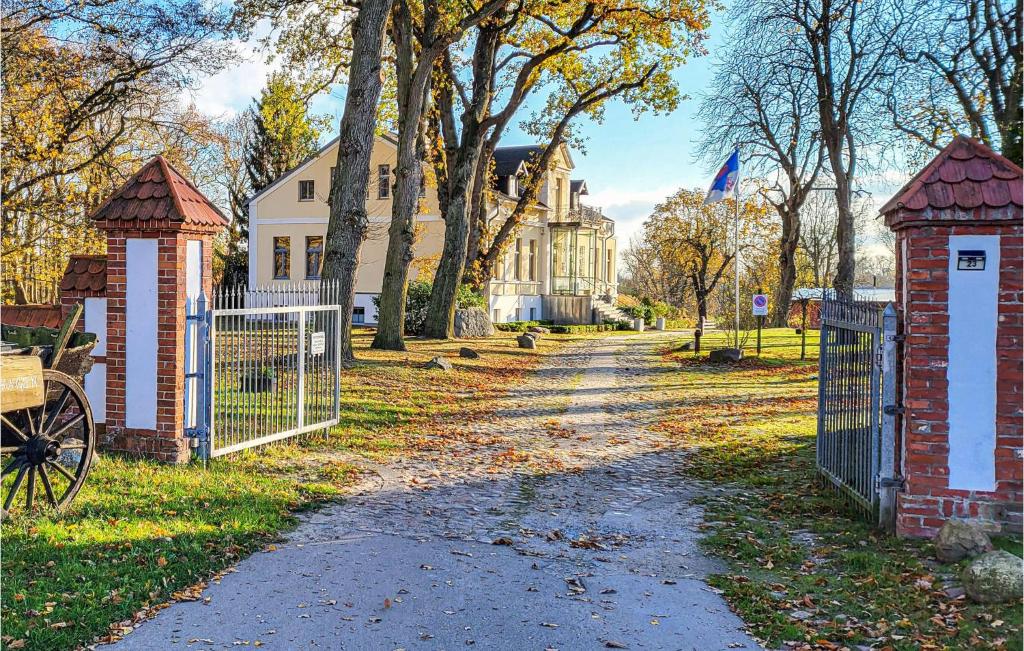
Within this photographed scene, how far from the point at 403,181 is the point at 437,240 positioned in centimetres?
1752

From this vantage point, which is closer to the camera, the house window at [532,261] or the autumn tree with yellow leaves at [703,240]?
the house window at [532,261]

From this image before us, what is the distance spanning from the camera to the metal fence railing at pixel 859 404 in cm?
643

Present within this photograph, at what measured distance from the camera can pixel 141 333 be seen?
8.09 m

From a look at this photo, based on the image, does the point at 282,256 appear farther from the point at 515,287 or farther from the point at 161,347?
the point at 161,347

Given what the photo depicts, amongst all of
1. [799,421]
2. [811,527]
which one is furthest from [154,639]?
[799,421]

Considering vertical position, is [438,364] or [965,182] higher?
[965,182]

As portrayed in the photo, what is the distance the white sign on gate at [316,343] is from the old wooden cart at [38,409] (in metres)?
3.07

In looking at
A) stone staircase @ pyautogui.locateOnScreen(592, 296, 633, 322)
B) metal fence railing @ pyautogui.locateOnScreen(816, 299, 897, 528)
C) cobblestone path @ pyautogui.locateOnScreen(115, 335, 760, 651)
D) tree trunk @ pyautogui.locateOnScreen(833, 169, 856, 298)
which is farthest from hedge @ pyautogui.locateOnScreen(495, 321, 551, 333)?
metal fence railing @ pyautogui.locateOnScreen(816, 299, 897, 528)

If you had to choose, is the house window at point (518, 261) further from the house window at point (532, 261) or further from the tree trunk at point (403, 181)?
the tree trunk at point (403, 181)

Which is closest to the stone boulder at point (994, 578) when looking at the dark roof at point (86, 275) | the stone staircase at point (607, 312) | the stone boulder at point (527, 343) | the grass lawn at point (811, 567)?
the grass lawn at point (811, 567)

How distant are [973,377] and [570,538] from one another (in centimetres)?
316

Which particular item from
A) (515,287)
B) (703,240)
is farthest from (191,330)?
(703,240)

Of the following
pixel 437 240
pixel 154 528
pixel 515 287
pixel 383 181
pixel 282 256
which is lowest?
pixel 154 528

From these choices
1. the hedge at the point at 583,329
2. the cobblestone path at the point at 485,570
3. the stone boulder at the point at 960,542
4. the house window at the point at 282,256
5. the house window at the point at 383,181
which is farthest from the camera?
the house window at the point at 282,256
